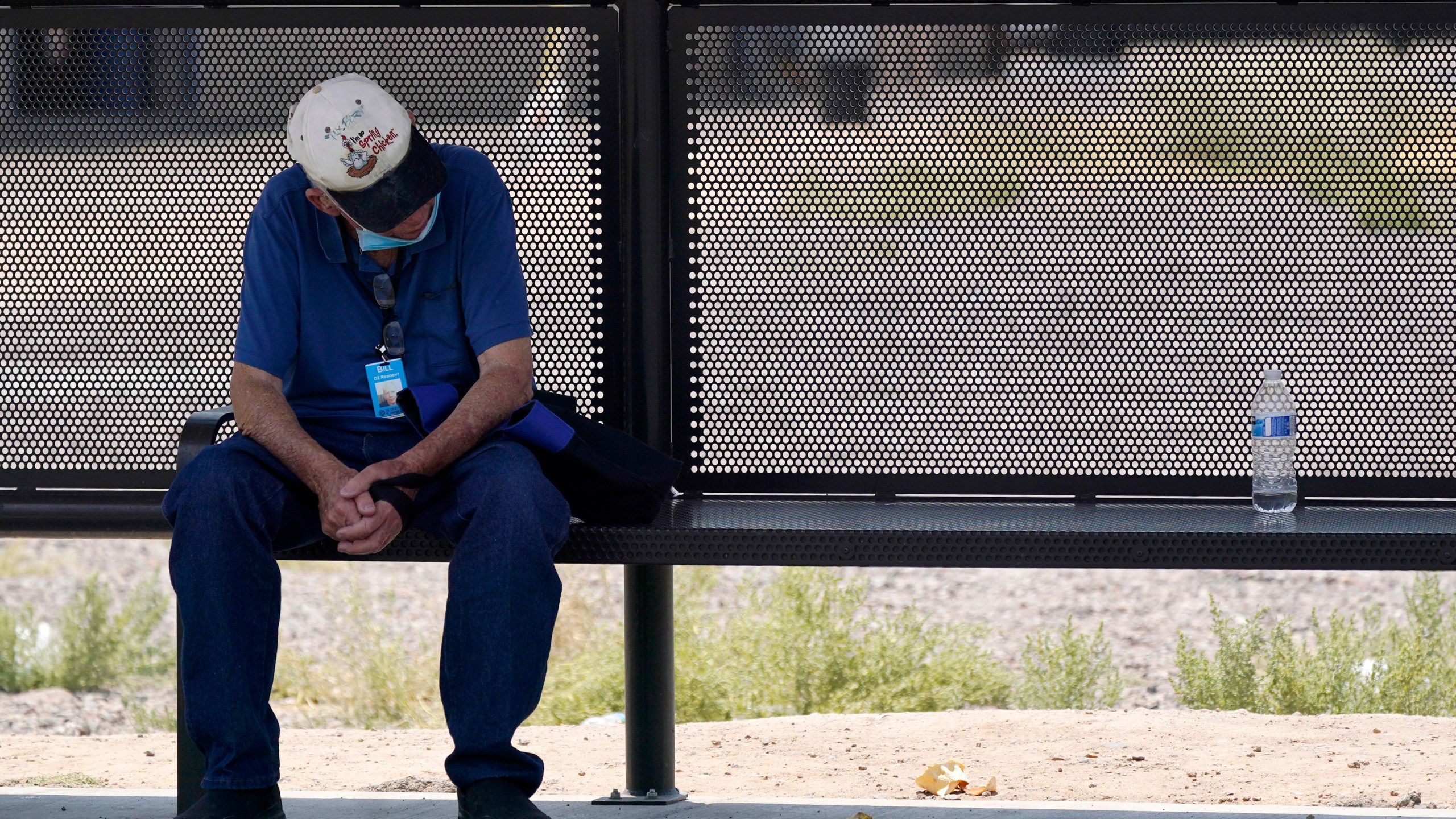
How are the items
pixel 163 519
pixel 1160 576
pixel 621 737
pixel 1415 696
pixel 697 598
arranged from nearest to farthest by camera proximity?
pixel 163 519, pixel 621 737, pixel 1415 696, pixel 697 598, pixel 1160 576

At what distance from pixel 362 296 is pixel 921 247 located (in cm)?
135

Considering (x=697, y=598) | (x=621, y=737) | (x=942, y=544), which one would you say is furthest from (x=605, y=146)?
(x=697, y=598)

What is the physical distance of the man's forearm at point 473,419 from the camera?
326 cm

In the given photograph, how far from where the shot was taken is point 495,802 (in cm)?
289

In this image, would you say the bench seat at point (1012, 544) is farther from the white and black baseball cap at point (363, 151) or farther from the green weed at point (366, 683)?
the green weed at point (366, 683)

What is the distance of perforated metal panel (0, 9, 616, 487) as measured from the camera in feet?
13.0

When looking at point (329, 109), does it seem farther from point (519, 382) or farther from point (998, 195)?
point (998, 195)

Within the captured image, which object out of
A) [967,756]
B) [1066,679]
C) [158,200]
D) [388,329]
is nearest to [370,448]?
[388,329]

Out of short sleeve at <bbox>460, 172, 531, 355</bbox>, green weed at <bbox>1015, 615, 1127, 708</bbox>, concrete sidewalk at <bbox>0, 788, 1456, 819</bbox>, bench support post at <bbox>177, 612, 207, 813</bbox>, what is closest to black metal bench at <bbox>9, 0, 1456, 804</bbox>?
concrete sidewalk at <bbox>0, 788, 1456, 819</bbox>

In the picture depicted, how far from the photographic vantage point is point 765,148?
155 inches

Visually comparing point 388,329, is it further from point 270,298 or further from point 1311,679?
point 1311,679

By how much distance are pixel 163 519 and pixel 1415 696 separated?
13.9 feet

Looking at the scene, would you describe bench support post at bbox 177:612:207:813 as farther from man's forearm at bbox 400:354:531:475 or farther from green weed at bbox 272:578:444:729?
green weed at bbox 272:578:444:729


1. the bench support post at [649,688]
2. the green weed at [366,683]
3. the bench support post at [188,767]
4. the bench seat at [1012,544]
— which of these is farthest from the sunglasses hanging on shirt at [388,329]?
the green weed at [366,683]
